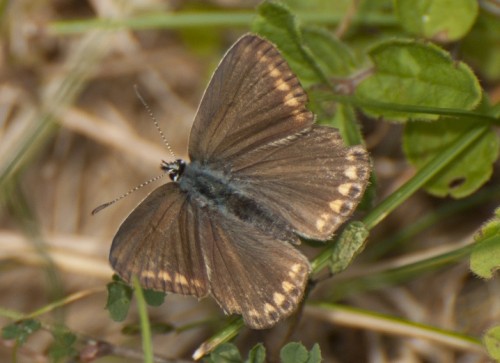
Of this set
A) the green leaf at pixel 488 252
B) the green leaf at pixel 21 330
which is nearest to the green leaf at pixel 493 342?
the green leaf at pixel 488 252

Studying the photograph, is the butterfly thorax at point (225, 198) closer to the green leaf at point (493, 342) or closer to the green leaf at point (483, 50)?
the green leaf at point (493, 342)

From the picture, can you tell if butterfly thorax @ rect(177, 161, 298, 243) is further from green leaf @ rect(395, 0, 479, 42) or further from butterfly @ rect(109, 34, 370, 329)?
green leaf @ rect(395, 0, 479, 42)

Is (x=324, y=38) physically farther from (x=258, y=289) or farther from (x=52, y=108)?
(x=52, y=108)

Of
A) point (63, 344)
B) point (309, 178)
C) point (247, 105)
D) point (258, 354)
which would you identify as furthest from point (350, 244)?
point (63, 344)

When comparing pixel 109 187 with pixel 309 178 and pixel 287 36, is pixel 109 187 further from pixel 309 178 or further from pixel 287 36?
pixel 309 178

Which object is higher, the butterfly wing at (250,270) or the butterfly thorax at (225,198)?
the butterfly thorax at (225,198)
